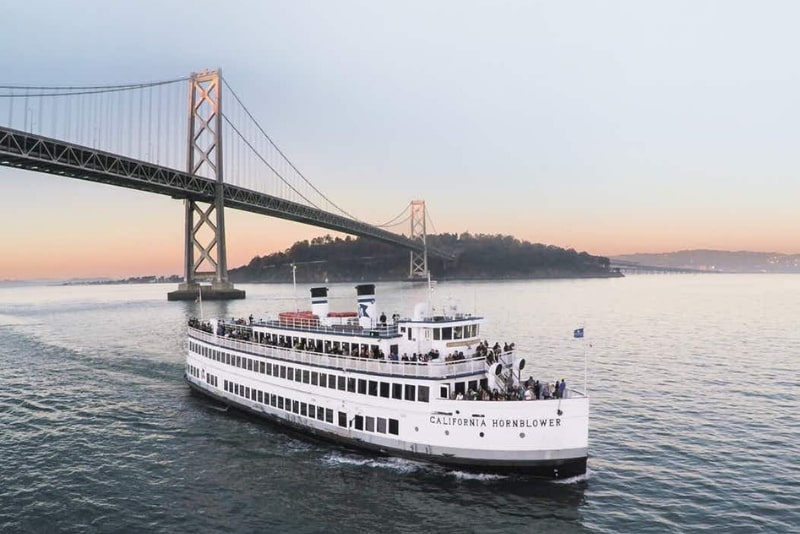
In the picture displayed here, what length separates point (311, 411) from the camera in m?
24.1

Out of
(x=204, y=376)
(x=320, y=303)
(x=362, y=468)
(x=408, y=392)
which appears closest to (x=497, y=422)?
(x=408, y=392)

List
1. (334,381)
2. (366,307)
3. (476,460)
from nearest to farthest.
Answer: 1. (476,460)
2. (334,381)
3. (366,307)

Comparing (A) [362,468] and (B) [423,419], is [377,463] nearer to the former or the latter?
(A) [362,468]

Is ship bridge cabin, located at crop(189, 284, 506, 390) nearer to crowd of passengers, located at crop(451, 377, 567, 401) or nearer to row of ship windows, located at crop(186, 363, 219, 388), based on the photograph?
crowd of passengers, located at crop(451, 377, 567, 401)

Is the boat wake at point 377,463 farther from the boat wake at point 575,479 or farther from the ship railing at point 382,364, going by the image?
the boat wake at point 575,479

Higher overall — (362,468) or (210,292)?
A: (210,292)

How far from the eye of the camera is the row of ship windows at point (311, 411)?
21.5 meters

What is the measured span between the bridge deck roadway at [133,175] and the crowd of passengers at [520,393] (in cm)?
6810

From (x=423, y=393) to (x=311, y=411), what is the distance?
607 centimetres

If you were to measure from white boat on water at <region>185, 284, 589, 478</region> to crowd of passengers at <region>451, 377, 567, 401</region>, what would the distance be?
0.04 m

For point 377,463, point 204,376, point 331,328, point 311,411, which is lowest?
point 377,463

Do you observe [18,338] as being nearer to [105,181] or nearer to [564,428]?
[105,181]

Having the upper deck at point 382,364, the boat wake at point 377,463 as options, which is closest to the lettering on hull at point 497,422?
the upper deck at point 382,364

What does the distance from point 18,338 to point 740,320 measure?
8958cm
